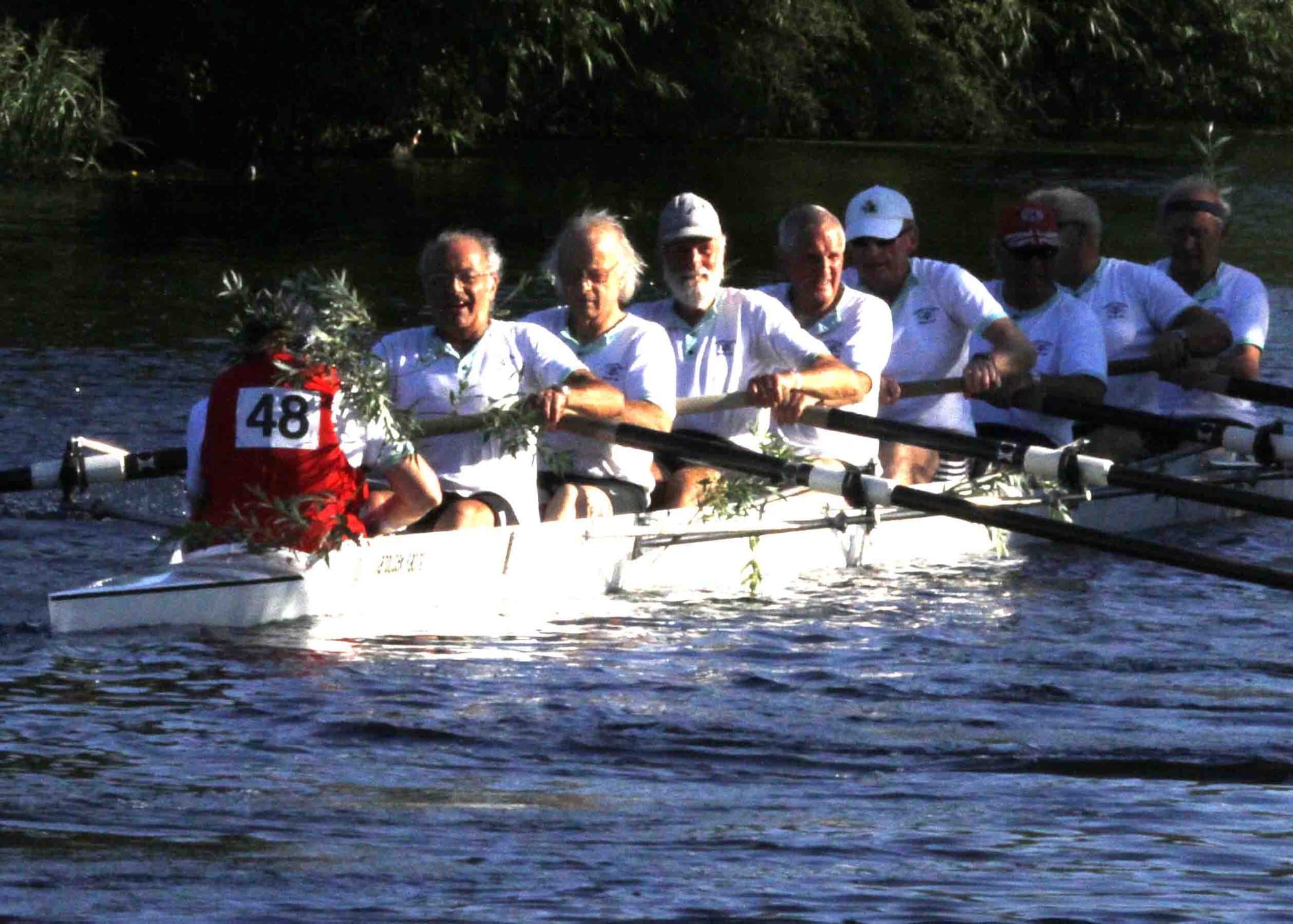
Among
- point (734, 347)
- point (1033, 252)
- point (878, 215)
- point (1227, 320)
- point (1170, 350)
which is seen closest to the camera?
point (734, 347)

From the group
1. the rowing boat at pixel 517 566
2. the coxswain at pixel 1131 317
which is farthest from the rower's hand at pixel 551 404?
the coxswain at pixel 1131 317

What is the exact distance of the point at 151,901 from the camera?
5480 mm

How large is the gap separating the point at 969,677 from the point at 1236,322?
4.41m

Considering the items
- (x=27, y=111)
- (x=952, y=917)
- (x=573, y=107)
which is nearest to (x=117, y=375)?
(x=952, y=917)

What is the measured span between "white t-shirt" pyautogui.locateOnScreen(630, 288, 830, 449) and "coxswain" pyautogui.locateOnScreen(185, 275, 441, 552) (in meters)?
1.78

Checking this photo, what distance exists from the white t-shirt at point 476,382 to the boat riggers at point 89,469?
1.05 metres

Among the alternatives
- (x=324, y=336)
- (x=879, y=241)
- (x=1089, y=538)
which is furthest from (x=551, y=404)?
(x=879, y=241)

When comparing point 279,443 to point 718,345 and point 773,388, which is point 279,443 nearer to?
point 773,388

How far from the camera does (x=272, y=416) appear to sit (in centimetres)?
765

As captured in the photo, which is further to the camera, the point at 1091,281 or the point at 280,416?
the point at 1091,281

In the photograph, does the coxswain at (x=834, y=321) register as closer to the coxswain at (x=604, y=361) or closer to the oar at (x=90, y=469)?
the coxswain at (x=604, y=361)

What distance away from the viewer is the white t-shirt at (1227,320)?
461 inches

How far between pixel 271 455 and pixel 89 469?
1490 mm

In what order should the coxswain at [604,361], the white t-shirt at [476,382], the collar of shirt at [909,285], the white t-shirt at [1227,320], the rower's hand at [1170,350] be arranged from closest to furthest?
1. the white t-shirt at [476,382]
2. the coxswain at [604,361]
3. the collar of shirt at [909,285]
4. the rower's hand at [1170,350]
5. the white t-shirt at [1227,320]
